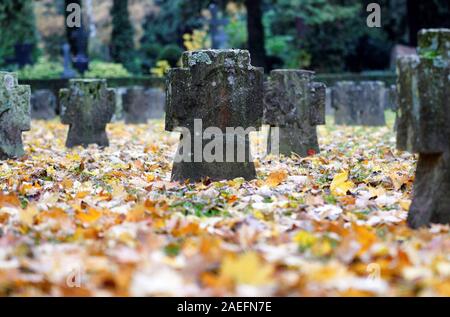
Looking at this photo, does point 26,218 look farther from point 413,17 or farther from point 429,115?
point 413,17

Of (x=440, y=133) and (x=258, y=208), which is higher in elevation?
(x=440, y=133)

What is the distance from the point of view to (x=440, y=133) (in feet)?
16.3

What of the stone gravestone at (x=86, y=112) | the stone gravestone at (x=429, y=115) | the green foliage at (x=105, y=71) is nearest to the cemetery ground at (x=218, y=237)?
the stone gravestone at (x=429, y=115)

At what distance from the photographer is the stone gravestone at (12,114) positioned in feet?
35.5

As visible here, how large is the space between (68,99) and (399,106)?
9.61 meters

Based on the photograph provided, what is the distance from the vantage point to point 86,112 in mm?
13742

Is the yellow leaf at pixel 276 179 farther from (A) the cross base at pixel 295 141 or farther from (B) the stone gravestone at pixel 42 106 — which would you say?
(B) the stone gravestone at pixel 42 106

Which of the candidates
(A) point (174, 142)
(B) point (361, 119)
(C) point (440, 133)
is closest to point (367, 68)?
(B) point (361, 119)

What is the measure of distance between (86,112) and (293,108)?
4382 mm

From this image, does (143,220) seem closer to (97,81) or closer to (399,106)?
(399,106)

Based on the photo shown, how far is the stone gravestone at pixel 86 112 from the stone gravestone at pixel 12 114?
8.15 ft

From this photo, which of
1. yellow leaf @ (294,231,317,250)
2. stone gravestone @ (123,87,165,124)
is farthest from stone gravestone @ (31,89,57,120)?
yellow leaf @ (294,231,317,250)

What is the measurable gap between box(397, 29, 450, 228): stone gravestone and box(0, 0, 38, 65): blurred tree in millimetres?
33914
